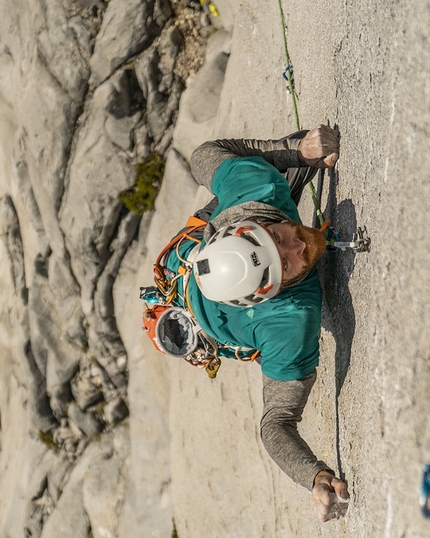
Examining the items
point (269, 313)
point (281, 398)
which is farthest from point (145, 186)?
point (281, 398)

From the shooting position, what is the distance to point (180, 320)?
480 cm

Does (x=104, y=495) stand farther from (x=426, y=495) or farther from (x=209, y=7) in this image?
(x=209, y=7)

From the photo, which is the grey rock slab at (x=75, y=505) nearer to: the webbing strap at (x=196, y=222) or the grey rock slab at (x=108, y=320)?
the grey rock slab at (x=108, y=320)

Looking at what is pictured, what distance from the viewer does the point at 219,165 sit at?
418 cm

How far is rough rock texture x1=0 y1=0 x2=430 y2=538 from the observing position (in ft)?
9.91

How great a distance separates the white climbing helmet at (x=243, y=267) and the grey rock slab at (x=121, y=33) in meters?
6.74

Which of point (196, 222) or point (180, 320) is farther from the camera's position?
point (196, 222)

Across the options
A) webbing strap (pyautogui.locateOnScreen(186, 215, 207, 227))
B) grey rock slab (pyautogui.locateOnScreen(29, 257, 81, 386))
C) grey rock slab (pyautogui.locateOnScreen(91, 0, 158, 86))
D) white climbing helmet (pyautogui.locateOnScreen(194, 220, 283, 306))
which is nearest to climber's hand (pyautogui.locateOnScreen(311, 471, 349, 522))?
white climbing helmet (pyautogui.locateOnScreen(194, 220, 283, 306))

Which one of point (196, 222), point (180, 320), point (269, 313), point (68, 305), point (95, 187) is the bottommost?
point (68, 305)

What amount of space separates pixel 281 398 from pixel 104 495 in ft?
24.0

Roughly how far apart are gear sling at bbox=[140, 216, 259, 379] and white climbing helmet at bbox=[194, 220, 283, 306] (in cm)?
90

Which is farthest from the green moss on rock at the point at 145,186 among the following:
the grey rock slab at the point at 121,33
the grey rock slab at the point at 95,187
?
the grey rock slab at the point at 121,33

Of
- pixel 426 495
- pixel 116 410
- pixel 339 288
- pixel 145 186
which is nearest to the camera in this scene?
pixel 426 495

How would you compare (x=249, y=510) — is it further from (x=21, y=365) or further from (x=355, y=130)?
(x=21, y=365)
